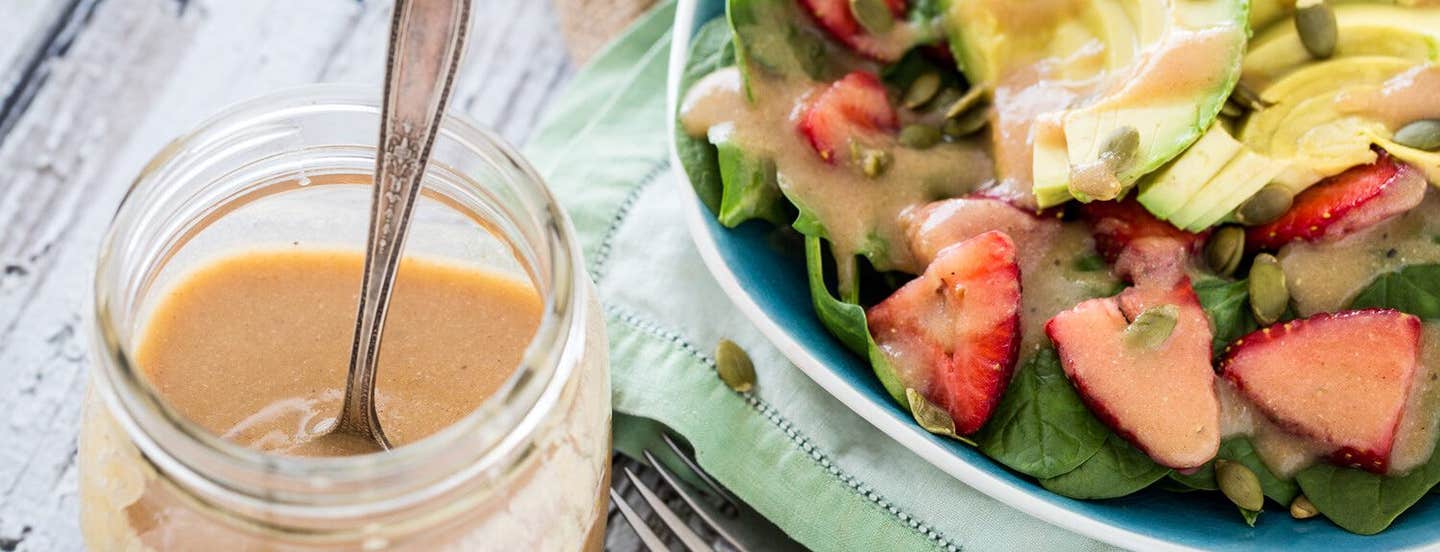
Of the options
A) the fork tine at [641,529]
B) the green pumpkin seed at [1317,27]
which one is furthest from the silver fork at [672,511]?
the green pumpkin seed at [1317,27]

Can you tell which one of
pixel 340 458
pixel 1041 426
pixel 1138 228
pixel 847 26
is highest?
pixel 340 458

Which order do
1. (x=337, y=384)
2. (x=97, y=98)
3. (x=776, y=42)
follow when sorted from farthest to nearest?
(x=97, y=98) < (x=776, y=42) < (x=337, y=384)

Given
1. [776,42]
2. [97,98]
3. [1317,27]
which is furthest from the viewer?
[97,98]

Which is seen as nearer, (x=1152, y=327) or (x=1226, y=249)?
(x=1152, y=327)

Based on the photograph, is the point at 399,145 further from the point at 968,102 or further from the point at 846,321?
the point at 968,102

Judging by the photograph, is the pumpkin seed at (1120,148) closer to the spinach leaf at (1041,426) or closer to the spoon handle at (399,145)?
the spinach leaf at (1041,426)

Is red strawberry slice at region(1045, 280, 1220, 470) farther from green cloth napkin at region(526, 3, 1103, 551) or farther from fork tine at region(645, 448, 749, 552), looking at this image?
fork tine at region(645, 448, 749, 552)

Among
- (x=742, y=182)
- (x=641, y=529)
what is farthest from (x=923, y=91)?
(x=641, y=529)

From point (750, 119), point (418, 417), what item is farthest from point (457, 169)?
point (750, 119)
